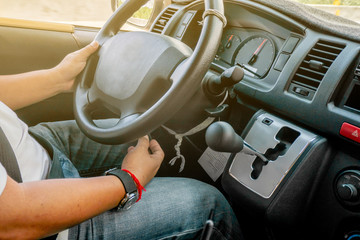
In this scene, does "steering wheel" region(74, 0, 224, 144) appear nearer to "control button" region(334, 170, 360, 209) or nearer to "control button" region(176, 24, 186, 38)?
"control button" region(176, 24, 186, 38)

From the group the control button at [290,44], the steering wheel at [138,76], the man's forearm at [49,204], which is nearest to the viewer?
the man's forearm at [49,204]

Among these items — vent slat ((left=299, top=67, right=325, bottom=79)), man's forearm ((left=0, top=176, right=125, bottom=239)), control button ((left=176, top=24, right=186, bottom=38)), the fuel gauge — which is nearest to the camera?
man's forearm ((left=0, top=176, right=125, bottom=239))

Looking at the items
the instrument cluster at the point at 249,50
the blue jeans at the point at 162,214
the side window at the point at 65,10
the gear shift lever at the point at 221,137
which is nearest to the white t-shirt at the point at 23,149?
the blue jeans at the point at 162,214

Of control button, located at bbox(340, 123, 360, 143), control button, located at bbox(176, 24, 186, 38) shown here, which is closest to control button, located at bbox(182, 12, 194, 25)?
control button, located at bbox(176, 24, 186, 38)

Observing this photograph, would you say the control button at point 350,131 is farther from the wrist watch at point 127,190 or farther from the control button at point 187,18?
the control button at point 187,18

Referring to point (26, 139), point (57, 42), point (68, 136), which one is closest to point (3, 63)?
point (57, 42)

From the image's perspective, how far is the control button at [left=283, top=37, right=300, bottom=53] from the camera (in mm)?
1060

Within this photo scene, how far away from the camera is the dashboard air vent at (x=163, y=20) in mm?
1571

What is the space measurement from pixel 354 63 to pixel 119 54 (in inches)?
27.4

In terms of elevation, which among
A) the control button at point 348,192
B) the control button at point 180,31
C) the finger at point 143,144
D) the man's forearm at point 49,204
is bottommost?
the finger at point 143,144

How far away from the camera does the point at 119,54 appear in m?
0.97

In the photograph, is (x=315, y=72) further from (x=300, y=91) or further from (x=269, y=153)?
(x=269, y=153)

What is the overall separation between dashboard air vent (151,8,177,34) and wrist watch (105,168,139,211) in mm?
955

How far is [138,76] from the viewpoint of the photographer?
0.88 m
